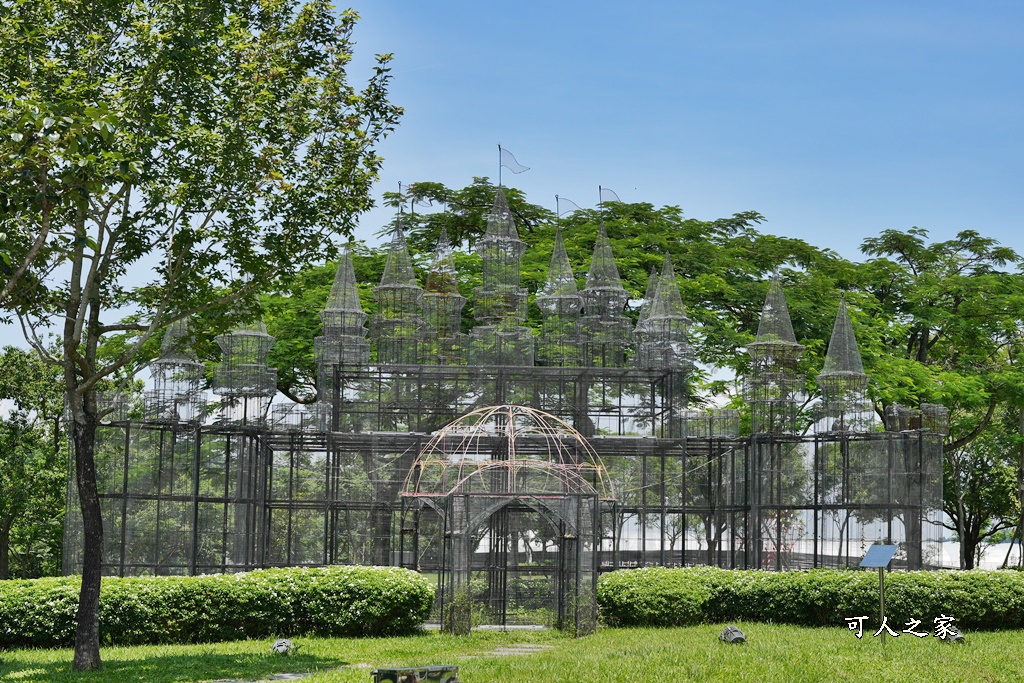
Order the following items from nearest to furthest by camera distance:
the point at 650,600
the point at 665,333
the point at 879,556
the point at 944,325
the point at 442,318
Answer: the point at 879,556 → the point at 650,600 → the point at 665,333 → the point at 442,318 → the point at 944,325

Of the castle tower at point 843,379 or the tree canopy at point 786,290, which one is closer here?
the castle tower at point 843,379

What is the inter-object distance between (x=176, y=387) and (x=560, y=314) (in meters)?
8.91

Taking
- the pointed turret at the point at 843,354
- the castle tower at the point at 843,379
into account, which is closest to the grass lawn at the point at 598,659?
the castle tower at the point at 843,379

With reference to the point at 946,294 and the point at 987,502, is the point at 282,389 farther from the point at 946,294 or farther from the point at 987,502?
the point at 987,502

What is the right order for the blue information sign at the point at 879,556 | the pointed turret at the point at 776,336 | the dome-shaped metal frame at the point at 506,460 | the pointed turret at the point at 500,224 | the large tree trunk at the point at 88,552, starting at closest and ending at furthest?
1. the large tree trunk at the point at 88,552
2. the blue information sign at the point at 879,556
3. the dome-shaped metal frame at the point at 506,460
4. the pointed turret at the point at 776,336
5. the pointed turret at the point at 500,224

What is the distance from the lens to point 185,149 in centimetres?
1563

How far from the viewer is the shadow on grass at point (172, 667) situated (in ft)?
47.2

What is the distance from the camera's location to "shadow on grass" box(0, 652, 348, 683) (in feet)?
47.2

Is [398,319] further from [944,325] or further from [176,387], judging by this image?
[944,325]

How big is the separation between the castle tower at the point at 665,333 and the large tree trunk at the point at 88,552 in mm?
13726

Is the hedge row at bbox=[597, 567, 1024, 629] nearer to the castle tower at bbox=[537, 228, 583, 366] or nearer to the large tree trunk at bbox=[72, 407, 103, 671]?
the castle tower at bbox=[537, 228, 583, 366]

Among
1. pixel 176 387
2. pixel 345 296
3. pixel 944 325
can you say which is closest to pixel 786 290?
pixel 944 325

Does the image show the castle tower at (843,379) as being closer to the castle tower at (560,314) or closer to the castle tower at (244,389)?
the castle tower at (560,314)

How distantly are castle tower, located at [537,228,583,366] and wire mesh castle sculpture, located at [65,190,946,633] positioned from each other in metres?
0.05
